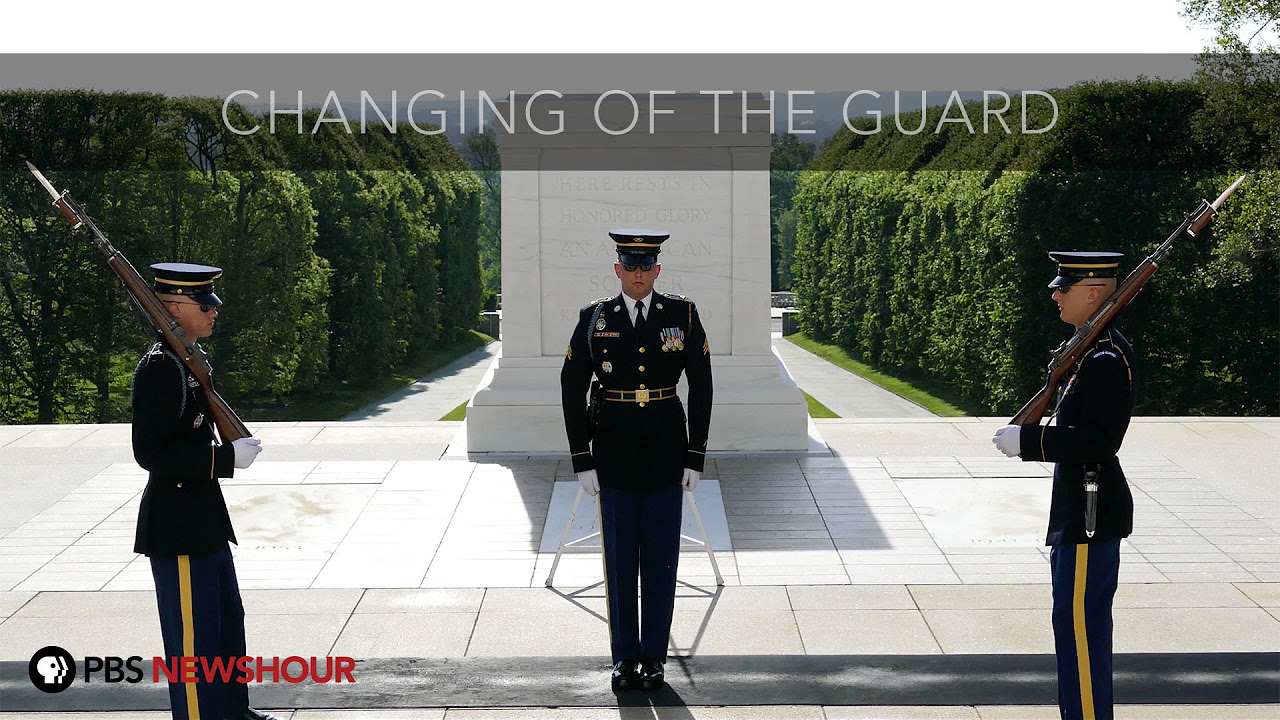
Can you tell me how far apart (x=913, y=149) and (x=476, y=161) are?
109 feet

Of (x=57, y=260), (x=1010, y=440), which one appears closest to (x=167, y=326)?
(x=1010, y=440)

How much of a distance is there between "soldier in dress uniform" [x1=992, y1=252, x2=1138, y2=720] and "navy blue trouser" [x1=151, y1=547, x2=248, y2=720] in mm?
2499

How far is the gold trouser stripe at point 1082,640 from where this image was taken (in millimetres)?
3850

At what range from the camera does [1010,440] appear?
13.1 ft

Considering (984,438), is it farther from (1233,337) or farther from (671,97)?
(1233,337)

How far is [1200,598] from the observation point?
218 inches

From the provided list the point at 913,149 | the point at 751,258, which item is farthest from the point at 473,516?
the point at 913,149

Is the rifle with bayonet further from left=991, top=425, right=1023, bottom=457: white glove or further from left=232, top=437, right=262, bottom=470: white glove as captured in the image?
left=991, top=425, right=1023, bottom=457: white glove

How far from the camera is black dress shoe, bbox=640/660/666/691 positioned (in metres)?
4.51

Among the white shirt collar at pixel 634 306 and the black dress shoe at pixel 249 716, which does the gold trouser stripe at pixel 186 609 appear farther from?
the white shirt collar at pixel 634 306

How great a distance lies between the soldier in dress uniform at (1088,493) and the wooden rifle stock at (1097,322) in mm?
37

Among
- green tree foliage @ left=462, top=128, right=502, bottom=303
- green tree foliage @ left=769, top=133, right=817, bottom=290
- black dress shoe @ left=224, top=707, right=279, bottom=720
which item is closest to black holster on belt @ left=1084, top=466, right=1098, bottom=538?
black dress shoe @ left=224, top=707, right=279, bottom=720

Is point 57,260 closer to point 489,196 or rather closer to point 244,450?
point 244,450

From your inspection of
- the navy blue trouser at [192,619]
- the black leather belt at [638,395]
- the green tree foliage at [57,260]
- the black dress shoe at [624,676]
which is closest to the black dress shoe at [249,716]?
the navy blue trouser at [192,619]
